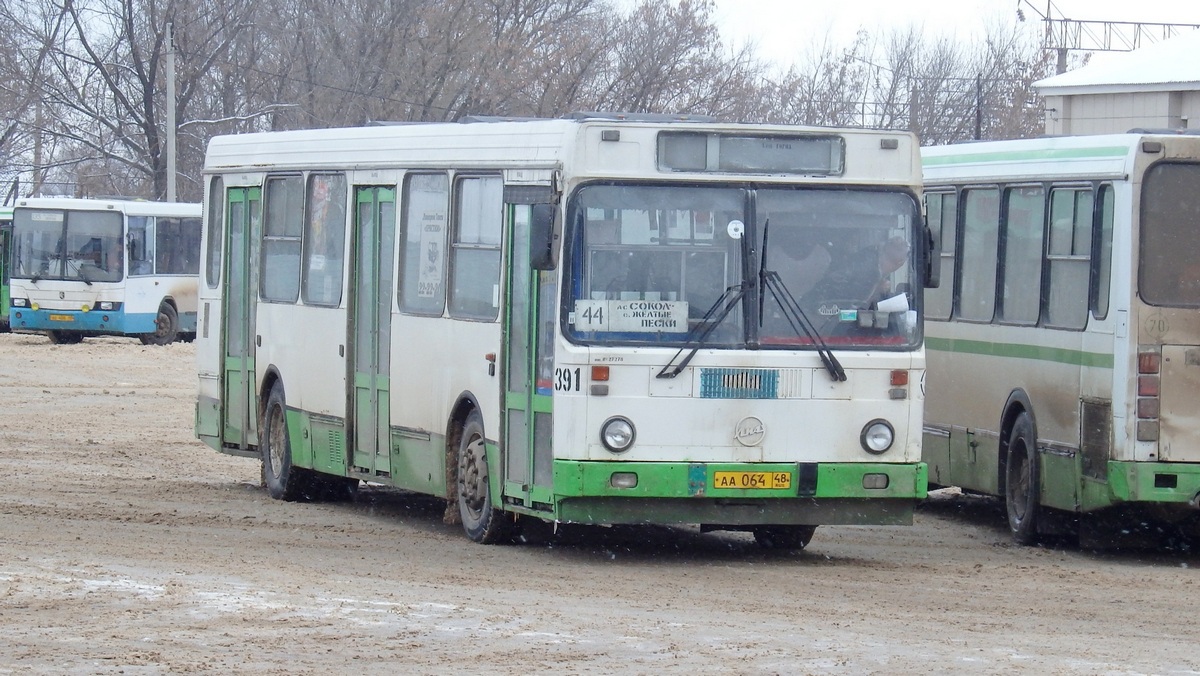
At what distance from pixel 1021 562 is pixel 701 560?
78.2 inches

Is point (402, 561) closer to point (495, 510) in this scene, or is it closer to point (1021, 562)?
point (495, 510)

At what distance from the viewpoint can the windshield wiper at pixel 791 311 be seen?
37.3ft

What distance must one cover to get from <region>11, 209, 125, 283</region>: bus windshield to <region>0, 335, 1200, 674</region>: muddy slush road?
23.6m

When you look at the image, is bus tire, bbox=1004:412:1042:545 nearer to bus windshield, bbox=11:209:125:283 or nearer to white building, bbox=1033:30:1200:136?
white building, bbox=1033:30:1200:136

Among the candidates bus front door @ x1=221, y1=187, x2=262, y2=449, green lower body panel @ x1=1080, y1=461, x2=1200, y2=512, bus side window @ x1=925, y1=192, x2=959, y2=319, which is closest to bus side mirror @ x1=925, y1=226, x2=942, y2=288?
green lower body panel @ x1=1080, y1=461, x2=1200, y2=512

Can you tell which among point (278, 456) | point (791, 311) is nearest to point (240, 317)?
point (278, 456)

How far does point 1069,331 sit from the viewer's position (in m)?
12.9

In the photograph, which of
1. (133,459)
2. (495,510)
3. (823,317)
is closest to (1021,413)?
(823,317)

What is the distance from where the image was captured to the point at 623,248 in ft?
36.9

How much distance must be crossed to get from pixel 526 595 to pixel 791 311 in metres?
2.42

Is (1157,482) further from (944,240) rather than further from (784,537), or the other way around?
(944,240)

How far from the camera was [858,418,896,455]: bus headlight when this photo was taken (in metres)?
11.5

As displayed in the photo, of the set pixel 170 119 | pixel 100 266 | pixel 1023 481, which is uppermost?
pixel 170 119

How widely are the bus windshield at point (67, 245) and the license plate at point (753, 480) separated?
29466 millimetres
